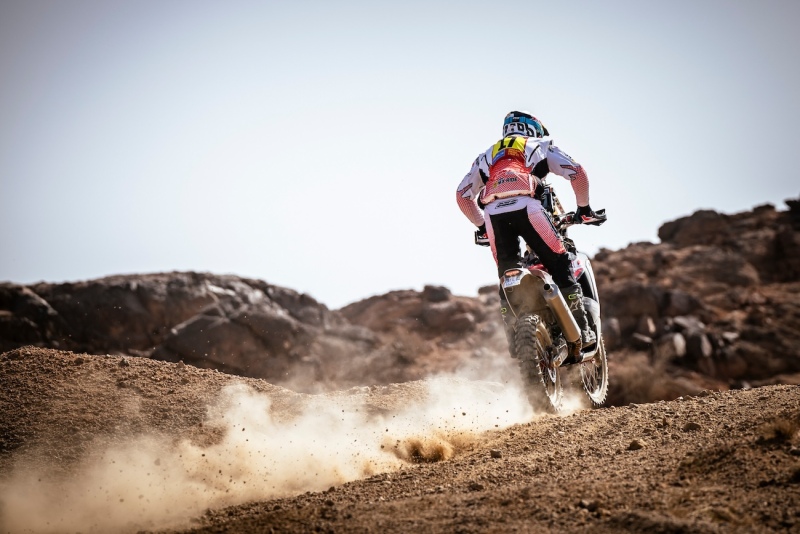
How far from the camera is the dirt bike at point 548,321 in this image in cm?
821

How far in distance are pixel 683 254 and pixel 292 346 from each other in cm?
2328

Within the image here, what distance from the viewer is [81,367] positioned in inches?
353

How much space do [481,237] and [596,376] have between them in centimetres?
244

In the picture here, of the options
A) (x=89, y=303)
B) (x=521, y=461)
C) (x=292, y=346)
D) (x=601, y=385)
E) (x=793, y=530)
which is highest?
(x=89, y=303)

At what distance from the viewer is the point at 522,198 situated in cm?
889

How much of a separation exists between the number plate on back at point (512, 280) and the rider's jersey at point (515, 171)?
895 millimetres

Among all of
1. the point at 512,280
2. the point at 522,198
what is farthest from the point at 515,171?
the point at 512,280

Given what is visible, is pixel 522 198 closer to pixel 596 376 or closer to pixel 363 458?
pixel 596 376

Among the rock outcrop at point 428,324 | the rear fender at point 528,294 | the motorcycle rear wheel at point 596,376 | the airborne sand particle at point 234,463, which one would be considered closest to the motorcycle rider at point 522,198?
the rear fender at point 528,294

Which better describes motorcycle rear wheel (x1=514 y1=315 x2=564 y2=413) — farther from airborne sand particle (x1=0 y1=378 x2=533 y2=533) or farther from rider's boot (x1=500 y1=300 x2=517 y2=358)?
airborne sand particle (x1=0 y1=378 x2=533 y2=533)

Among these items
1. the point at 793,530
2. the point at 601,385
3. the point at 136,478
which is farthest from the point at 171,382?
the point at 793,530

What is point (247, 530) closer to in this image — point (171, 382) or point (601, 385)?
point (171, 382)

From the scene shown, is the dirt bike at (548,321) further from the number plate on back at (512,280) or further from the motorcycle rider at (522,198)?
the motorcycle rider at (522,198)

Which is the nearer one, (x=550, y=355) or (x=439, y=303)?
(x=550, y=355)
